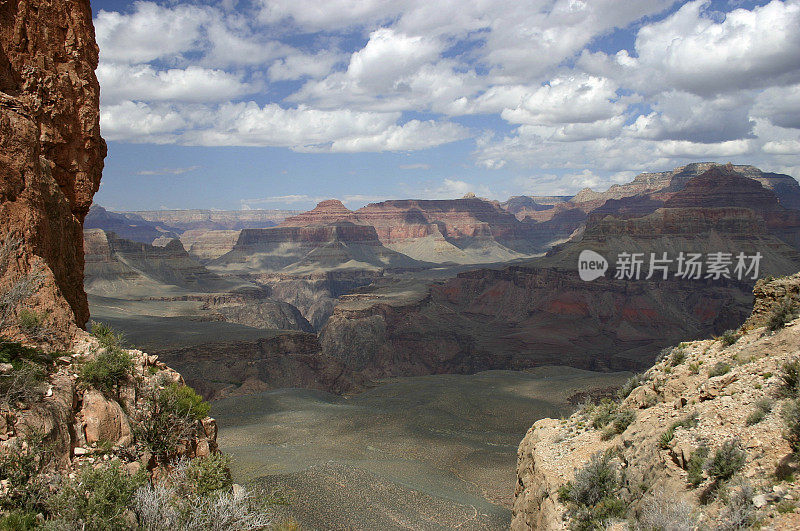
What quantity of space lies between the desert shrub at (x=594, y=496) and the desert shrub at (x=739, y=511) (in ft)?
8.94

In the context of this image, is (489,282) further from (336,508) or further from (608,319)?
(336,508)

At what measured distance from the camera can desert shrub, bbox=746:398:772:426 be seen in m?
10.3

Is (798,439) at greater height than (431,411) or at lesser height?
greater

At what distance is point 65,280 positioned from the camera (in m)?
13.7

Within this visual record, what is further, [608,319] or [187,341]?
[608,319]

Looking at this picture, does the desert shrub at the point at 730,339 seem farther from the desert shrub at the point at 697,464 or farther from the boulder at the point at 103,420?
the boulder at the point at 103,420

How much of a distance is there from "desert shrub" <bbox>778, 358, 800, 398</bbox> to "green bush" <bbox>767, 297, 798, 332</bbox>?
3246 millimetres

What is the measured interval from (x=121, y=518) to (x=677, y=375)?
12987 millimetres

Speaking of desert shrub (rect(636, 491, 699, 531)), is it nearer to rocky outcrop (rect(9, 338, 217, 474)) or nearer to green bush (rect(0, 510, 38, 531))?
rocky outcrop (rect(9, 338, 217, 474))

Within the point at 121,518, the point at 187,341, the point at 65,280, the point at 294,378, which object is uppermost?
the point at 65,280

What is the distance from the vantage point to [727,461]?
387 inches

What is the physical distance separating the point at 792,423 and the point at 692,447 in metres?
2.04

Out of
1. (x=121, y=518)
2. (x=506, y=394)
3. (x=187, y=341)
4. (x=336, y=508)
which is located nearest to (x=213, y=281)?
(x=187, y=341)

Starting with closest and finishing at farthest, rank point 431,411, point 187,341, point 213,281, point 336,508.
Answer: point 336,508 < point 431,411 < point 187,341 < point 213,281
